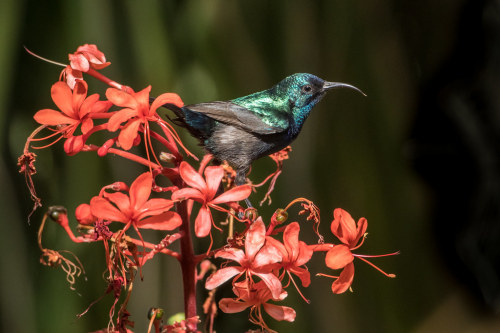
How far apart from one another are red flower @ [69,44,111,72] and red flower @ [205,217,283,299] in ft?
0.75

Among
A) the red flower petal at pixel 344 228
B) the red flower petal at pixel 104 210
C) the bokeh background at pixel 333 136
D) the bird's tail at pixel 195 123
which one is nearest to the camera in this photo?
the red flower petal at pixel 104 210

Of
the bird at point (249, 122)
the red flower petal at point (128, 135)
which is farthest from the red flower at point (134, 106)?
the bird at point (249, 122)

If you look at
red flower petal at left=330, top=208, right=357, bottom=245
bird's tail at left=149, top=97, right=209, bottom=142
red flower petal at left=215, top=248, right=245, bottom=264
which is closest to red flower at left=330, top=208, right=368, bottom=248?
red flower petal at left=330, top=208, right=357, bottom=245

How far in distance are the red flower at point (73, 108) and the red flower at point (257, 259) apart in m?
0.18

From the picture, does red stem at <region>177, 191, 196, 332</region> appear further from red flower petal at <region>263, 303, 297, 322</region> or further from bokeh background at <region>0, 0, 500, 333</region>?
bokeh background at <region>0, 0, 500, 333</region>

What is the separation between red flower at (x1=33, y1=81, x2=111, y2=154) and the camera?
21.9 inches

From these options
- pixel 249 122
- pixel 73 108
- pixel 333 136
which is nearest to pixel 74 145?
pixel 73 108

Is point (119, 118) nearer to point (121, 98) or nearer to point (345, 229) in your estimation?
point (121, 98)

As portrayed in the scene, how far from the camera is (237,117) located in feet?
2.35

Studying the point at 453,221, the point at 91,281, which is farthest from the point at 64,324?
the point at 453,221

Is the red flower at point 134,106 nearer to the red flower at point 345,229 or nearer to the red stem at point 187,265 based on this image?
the red stem at point 187,265

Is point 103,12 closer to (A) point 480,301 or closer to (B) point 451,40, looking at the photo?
(B) point 451,40

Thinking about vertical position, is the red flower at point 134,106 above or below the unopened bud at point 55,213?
above

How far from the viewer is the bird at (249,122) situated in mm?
706
